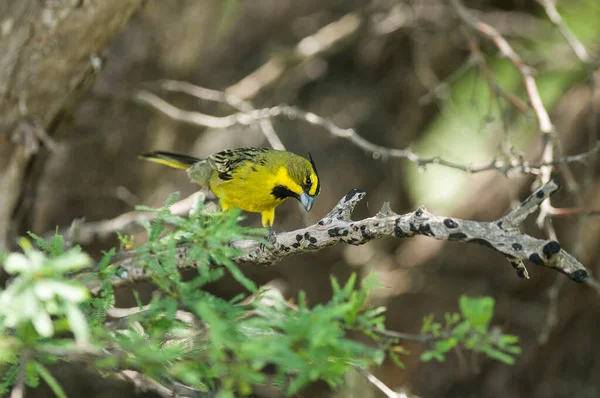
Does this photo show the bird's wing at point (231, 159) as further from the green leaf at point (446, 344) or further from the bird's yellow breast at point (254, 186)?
the green leaf at point (446, 344)

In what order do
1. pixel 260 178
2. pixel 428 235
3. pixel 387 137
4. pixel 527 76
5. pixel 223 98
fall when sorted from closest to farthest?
pixel 428 235
pixel 527 76
pixel 260 178
pixel 223 98
pixel 387 137

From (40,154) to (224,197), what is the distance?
4.20 feet

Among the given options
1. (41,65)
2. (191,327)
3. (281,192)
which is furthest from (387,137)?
(191,327)

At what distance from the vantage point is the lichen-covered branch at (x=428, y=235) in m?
1.98

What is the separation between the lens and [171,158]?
15.7ft

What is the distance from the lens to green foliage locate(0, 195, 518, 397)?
5.35ft

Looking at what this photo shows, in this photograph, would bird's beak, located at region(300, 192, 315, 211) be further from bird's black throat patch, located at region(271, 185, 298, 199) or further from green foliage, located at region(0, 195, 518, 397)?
green foliage, located at region(0, 195, 518, 397)

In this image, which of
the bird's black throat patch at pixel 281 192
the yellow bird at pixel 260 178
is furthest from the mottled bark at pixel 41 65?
the bird's black throat patch at pixel 281 192

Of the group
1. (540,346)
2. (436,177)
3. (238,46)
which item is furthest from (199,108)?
(540,346)

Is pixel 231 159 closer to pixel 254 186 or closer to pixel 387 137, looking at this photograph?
pixel 254 186

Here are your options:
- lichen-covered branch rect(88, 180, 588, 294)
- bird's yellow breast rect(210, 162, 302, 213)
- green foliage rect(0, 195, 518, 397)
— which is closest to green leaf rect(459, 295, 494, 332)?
green foliage rect(0, 195, 518, 397)

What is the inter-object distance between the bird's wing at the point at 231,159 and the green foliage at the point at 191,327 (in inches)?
77.0

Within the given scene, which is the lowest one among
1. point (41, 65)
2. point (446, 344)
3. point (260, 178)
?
point (260, 178)

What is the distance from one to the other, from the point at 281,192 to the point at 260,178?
162mm
